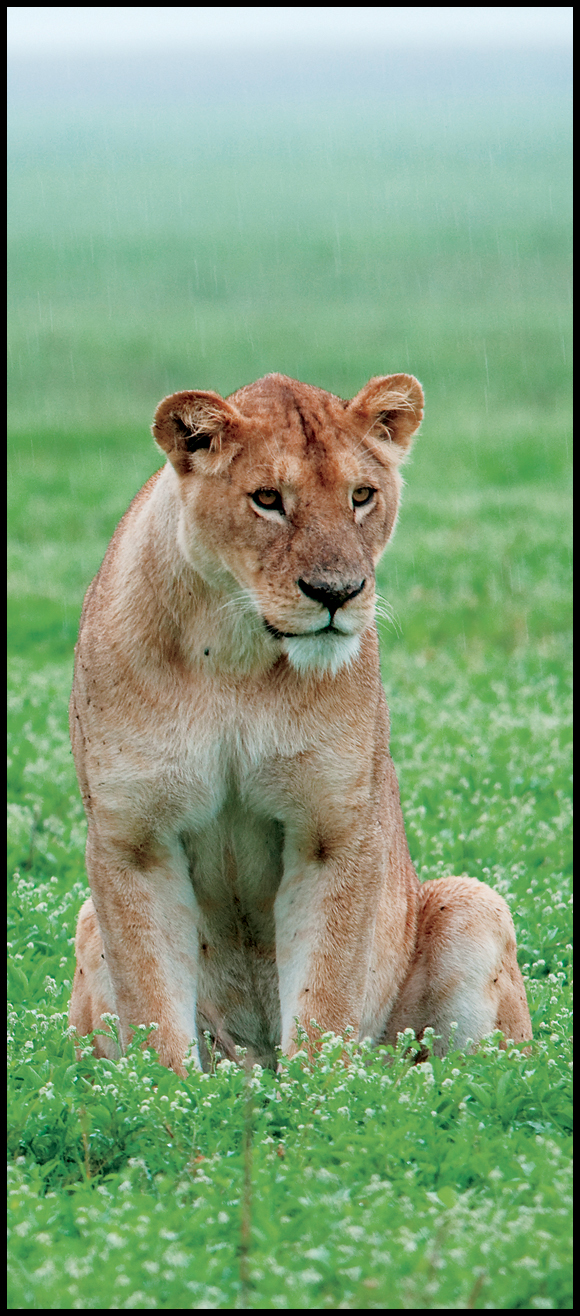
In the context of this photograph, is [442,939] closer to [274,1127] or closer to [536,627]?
[274,1127]

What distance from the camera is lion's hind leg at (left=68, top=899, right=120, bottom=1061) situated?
4.61 meters

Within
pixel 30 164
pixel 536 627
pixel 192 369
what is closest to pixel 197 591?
pixel 536 627

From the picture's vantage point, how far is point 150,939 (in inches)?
167

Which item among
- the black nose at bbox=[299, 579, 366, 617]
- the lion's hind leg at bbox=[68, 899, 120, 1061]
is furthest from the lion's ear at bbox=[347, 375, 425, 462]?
the lion's hind leg at bbox=[68, 899, 120, 1061]

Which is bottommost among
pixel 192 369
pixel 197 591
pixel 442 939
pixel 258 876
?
pixel 442 939

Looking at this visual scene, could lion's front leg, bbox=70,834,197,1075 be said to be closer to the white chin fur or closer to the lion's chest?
the lion's chest

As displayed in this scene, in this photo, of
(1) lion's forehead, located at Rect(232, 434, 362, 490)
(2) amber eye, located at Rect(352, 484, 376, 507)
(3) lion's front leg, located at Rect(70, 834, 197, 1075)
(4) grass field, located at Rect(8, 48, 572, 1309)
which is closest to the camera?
(4) grass field, located at Rect(8, 48, 572, 1309)

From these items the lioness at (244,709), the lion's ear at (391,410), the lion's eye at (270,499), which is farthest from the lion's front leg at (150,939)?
the lion's ear at (391,410)

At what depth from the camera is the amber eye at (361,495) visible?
159 inches

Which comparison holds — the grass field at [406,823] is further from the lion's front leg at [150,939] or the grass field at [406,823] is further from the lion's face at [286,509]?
the lion's face at [286,509]

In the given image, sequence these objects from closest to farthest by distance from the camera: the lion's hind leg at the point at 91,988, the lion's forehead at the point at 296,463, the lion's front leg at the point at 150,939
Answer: the lion's forehead at the point at 296,463
the lion's front leg at the point at 150,939
the lion's hind leg at the point at 91,988

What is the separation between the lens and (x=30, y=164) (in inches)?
2122

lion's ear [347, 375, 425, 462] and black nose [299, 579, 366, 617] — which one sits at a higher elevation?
lion's ear [347, 375, 425, 462]

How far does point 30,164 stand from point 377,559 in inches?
2100
